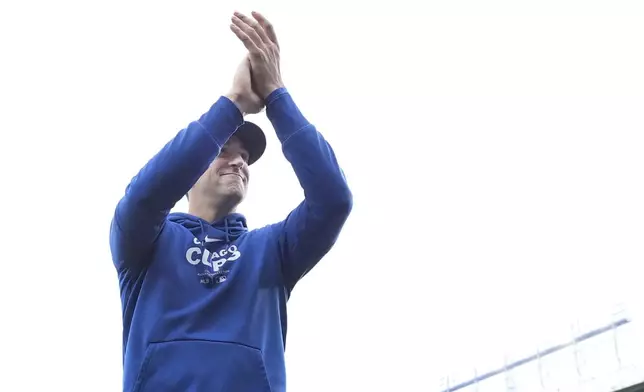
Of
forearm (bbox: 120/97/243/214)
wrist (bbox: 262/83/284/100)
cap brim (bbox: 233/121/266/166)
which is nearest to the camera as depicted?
forearm (bbox: 120/97/243/214)

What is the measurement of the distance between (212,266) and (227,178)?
1.31 feet

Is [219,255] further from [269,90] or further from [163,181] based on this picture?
[269,90]

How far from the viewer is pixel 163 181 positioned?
246 centimetres

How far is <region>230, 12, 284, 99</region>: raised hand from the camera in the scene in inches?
107

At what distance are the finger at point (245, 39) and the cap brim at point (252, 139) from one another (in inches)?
13.7

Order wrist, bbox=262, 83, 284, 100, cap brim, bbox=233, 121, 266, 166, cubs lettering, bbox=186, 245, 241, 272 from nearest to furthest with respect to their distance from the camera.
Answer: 1. cubs lettering, bbox=186, 245, 241, 272
2. wrist, bbox=262, 83, 284, 100
3. cap brim, bbox=233, 121, 266, 166

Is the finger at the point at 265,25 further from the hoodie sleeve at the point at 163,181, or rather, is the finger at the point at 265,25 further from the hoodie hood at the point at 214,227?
the hoodie hood at the point at 214,227

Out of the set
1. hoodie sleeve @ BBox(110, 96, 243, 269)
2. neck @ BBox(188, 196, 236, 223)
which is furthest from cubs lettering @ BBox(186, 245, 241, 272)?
neck @ BBox(188, 196, 236, 223)

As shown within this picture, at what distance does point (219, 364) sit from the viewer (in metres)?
2.34

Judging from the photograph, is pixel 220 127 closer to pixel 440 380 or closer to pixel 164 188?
pixel 164 188

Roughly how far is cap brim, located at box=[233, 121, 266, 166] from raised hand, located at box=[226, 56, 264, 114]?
0.29 meters

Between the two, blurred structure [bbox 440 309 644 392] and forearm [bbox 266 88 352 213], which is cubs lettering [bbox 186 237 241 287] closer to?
forearm [bbox 266 88 352 213]

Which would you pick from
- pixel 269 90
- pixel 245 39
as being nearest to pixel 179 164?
pixel 269 90

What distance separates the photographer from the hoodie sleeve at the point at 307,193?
255 centimetres
